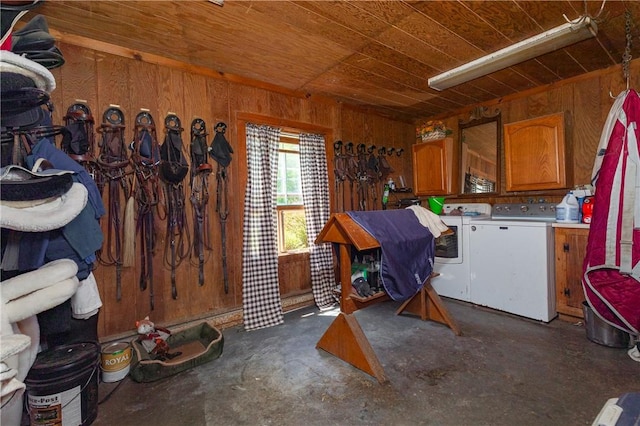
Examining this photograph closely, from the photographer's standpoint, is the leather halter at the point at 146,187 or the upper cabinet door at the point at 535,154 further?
the upper cabinet door at the point at 535,154

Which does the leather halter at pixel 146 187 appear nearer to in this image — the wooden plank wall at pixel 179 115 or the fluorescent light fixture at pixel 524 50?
the wooden plank wall at pixel 179 115

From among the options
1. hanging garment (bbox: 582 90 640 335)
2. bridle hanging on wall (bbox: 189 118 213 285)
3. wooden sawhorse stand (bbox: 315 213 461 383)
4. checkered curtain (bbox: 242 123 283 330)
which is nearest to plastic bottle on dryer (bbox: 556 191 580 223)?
hanging garment (bbox: 582 90 640 335)

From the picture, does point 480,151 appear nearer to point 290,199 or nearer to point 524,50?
point 524,50

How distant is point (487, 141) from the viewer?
3838 mm

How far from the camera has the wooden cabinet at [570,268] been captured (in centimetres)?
268

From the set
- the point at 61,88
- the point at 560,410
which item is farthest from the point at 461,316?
the point at 61,88

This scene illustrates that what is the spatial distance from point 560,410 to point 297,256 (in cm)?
253

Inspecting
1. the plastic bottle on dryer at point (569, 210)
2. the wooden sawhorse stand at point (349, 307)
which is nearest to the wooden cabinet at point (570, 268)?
the plastic bottle on dryer at point (569, 210)

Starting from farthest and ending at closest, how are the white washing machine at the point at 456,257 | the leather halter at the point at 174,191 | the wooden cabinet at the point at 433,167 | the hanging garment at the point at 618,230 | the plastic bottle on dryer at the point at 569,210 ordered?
1. the wooden cabinet at the point at 433,167
2. the white washing machine at the point at 456,257
3. the plastic bottle on dryer at the point at 569,210
4. the leather halter at the point at 174,191
5. the hanging garment at the point at 618,230

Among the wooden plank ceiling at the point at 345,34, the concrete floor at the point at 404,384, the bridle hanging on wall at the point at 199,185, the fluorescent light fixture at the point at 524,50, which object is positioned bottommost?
the concrete floor at the point at 404,384

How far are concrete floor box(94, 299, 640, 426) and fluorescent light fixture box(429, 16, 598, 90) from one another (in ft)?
8.02

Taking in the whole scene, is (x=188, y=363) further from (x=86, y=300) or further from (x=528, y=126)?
(x=528, y=126)

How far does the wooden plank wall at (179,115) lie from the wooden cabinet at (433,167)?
70.7 inches

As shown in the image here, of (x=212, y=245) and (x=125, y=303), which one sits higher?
(x=212, y=245)
